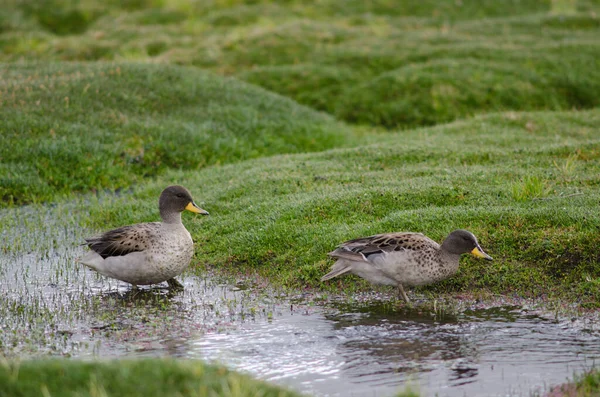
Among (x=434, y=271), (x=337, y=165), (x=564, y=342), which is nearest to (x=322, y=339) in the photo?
(x=434, y=271)

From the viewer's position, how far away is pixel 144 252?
33.6ft

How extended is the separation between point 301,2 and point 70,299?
94.3 ft

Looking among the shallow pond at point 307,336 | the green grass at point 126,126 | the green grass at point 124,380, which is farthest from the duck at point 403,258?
the green grass at point 126,126

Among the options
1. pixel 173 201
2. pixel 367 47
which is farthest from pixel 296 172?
pixel 367 47

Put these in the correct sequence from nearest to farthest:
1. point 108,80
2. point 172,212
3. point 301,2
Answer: point 172,212 → point 108,80 → point 301,2

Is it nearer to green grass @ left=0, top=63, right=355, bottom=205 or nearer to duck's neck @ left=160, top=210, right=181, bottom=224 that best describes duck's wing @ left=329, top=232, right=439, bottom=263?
duck's neck @ left=160, top=210, right=181, bottom=224

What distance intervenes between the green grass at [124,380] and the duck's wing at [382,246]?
3.70m

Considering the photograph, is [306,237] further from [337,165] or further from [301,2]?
[301,2]

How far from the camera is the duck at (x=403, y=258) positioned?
9.70 metres

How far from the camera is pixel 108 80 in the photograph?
21.0 meters

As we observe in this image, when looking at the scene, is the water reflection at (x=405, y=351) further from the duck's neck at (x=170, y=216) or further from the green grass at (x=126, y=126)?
the green grass at (x=126, y=126)

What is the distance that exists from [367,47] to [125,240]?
1918cm

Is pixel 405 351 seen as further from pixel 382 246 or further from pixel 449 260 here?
pixel 449 260

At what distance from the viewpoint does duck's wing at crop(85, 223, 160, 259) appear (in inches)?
408
